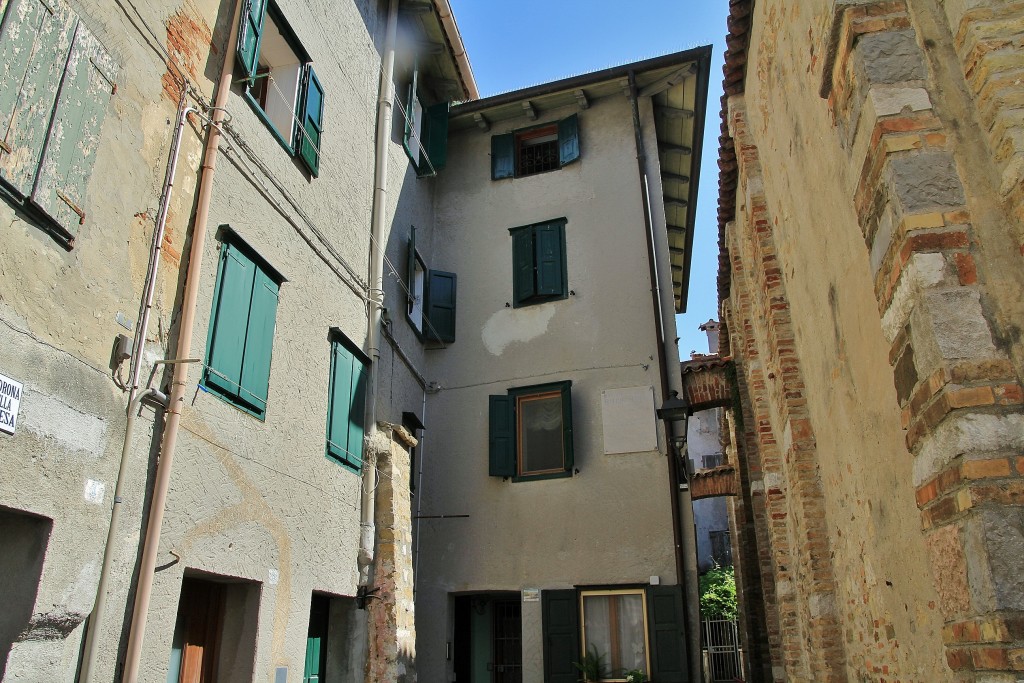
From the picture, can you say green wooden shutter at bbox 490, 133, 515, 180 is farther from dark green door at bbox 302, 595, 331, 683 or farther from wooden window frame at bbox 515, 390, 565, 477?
dark green door at bbox 302, 595, 331, 683

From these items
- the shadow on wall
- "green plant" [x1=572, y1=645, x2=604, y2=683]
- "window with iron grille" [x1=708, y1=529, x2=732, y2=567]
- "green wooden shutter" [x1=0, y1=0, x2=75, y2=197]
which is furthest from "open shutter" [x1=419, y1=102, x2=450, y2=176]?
"window with iron grille" [x1=708, y1=529, x2=732, y2=567]

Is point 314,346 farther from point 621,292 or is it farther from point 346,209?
point 621,292

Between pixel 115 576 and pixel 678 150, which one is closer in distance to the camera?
pixel 115 576

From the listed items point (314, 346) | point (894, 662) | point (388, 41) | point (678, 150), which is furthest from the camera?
point (678, 150)

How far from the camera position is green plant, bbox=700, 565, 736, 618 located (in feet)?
61.2

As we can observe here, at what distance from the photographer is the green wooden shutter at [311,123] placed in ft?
25.7

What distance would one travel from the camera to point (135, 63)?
5.34 metres

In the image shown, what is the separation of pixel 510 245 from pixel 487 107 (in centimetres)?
257

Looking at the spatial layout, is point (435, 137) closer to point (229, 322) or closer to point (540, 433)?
point (540, 433)

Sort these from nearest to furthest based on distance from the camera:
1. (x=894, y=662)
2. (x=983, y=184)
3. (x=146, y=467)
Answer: (x=983, y=184), (x=894, y=662), (x=146, y=467)

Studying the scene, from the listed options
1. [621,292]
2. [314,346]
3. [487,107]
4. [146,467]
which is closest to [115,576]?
[146,467]

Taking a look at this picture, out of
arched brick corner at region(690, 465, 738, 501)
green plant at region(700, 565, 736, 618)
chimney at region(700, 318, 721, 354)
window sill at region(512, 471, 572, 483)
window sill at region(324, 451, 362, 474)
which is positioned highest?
chimney at region(700, 318, 721, 354)

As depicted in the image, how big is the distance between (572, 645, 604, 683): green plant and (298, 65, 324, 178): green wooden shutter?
6577mm

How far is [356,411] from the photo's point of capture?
335 inches
